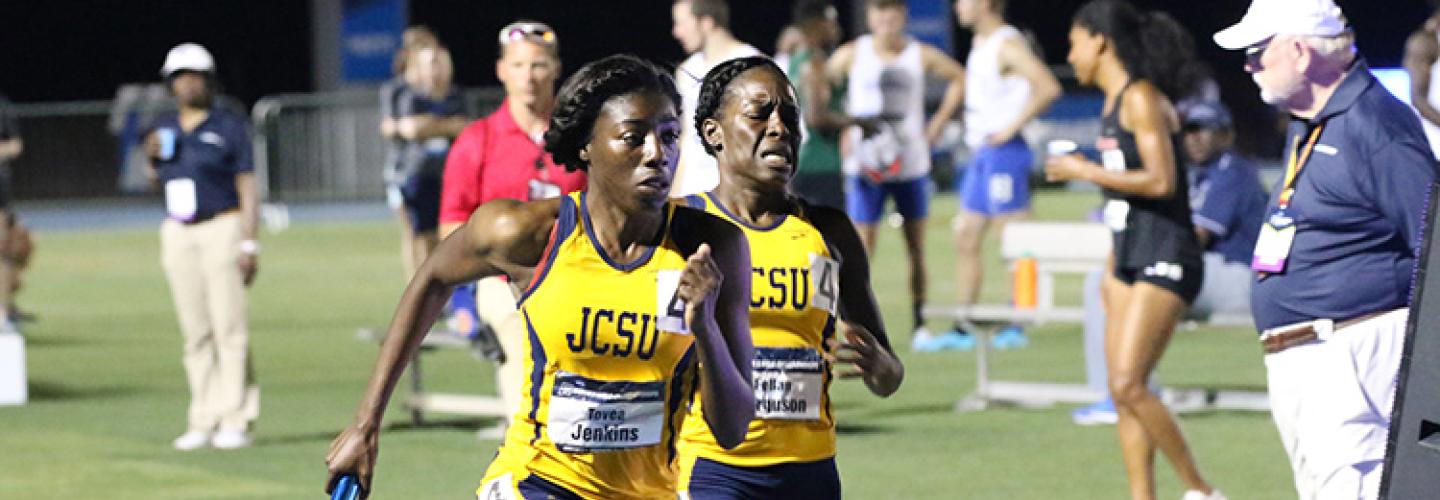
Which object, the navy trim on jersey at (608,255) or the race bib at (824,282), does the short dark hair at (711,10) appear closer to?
the race bib at (824,282)

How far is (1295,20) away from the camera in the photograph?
21.6 ft

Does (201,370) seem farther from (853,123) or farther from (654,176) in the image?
(654,176)

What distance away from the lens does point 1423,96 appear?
50.5 feet

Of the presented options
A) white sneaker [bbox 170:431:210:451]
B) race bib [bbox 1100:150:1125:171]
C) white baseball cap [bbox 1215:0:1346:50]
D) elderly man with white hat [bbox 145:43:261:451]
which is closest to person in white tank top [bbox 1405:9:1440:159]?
race bib [bbox 1100:150:1125:171]

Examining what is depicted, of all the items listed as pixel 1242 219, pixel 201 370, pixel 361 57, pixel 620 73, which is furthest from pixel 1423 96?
pixel 361 57

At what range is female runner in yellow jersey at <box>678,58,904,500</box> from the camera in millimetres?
6090

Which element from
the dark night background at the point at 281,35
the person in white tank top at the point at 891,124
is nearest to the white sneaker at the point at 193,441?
the person in white tank top at the point at 891,124

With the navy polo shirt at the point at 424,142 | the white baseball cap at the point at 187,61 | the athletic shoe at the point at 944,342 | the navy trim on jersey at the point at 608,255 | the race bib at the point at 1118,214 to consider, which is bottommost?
the athletic shoe at the point at 944,342

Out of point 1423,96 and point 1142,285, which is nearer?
point 1142,285

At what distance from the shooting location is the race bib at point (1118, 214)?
31.2 feet

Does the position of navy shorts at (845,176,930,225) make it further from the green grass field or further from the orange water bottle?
the orange water bottle

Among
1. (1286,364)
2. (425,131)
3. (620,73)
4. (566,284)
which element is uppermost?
(620,73)

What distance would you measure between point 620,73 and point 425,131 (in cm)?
1060

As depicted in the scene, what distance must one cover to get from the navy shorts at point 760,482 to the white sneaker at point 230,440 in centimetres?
620
